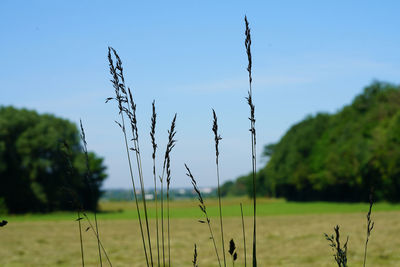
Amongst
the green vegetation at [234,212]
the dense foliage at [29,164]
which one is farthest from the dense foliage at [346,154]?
the dense foliage at [29,164]

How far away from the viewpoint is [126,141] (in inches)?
135

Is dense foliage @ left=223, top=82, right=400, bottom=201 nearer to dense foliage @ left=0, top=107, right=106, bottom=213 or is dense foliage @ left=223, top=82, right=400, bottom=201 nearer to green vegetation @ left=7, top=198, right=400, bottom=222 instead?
green vegetation @ left=7, top=198, right=400, bottom=222

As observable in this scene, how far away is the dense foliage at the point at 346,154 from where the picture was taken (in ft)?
190

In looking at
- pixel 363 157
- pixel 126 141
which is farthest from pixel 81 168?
pixel 126 141

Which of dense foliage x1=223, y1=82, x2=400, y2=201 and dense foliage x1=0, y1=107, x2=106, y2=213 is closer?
dense foliage x1=223, y1=82, x2=400, y2=201

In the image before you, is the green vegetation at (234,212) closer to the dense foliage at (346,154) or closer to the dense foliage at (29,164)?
the dense foliage at (29,164)

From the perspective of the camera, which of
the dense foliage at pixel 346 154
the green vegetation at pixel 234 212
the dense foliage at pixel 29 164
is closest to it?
the green vegetation at pixel 234 212

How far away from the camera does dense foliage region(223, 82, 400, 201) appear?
57969 mm

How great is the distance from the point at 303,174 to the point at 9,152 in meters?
48.5

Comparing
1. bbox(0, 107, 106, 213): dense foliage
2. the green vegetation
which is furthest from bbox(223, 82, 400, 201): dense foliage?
bbox(0, 107, 106, 213): dense foliage

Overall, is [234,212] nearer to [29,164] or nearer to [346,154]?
[346,154]

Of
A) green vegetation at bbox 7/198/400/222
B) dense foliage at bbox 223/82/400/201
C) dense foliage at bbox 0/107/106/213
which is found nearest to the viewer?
green vegetation at bbox 7/198/400/222

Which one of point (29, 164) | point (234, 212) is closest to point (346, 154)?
point (234, 212)

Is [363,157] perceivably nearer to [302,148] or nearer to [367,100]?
[367,100]
